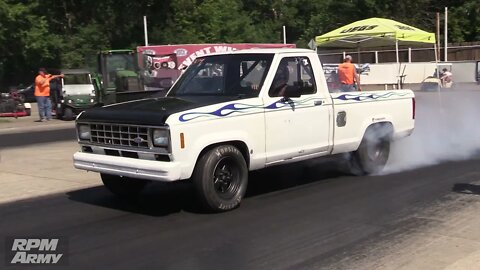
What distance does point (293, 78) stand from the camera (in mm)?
7875

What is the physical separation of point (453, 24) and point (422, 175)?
3294cm

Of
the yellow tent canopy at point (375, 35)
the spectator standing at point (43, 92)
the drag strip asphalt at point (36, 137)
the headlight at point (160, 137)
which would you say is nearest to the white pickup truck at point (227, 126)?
the headlight at point (160, 137)

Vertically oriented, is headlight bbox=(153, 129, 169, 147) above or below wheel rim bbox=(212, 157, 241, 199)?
above

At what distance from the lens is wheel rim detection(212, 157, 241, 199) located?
22.5 ft

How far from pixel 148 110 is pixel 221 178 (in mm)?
1161

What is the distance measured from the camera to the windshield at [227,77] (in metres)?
7.52

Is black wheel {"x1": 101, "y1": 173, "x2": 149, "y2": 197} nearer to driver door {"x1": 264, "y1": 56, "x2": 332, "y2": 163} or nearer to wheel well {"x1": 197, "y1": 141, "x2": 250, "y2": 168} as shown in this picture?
wheel well {"x1": 197, "y1": 141, "x2": 250, "y2": 168}

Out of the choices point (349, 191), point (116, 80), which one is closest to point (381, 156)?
point (349, 191)

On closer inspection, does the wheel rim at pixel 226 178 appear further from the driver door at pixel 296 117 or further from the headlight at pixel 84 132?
the headlight at pixel 84 132

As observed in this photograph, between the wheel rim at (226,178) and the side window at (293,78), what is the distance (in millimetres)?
1096

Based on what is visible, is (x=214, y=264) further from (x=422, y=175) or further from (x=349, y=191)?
(x=422, y=175)

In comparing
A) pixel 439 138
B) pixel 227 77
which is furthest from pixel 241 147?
pixel 439 138

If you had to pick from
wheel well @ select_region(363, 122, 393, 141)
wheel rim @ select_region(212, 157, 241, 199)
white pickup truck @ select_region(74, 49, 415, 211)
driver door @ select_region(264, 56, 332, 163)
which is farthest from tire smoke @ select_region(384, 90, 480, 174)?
wheel rim @ select_region(212, 157, 241, 199)

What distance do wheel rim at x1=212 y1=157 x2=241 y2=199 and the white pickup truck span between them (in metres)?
0.01
